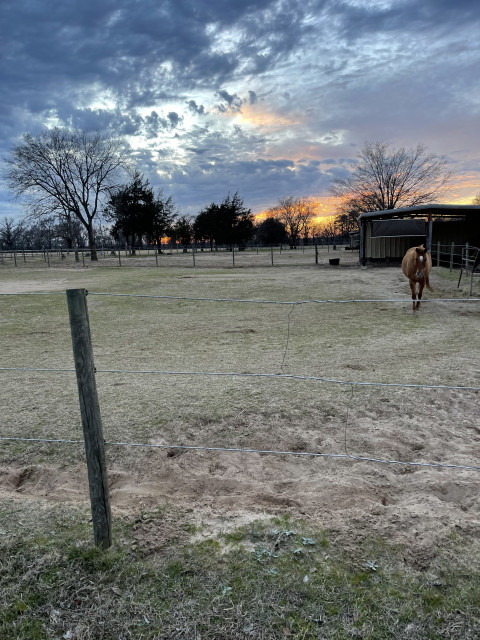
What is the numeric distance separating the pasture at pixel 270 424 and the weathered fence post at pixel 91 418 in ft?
1.11

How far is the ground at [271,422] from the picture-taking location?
8.86 feet

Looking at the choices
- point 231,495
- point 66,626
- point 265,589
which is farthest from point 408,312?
point 66,626

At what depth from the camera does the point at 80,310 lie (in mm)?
2023

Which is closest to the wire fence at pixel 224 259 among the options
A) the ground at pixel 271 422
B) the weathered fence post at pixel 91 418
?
the ground at pixel 271 422

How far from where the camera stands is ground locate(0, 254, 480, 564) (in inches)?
106

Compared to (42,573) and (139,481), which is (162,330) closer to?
(139,481)

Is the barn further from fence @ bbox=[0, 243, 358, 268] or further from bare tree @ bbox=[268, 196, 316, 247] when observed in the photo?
bare tree @ bbox=[268, 196, 316, 247]

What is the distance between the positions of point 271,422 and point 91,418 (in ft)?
6.99

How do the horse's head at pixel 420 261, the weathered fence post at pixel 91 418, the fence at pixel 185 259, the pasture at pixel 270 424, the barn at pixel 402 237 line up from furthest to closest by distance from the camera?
the fence at pixel 185 259
the barn at pixel 402 237
the horse's head at pixel 420 261
the pasture at pixel 270 424
the weathered fence post at pixel 91 418

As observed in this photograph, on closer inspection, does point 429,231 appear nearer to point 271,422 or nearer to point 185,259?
point 271,422

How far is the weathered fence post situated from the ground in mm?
402

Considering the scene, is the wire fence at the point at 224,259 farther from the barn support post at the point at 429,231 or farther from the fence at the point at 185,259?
the barn support post at the point at 429,231

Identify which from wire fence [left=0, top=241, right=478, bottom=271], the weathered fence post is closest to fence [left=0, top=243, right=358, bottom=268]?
wire fence [left=0, top=241, right=478, bottom=271]

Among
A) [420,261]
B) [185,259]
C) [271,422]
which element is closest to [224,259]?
[185,259]
